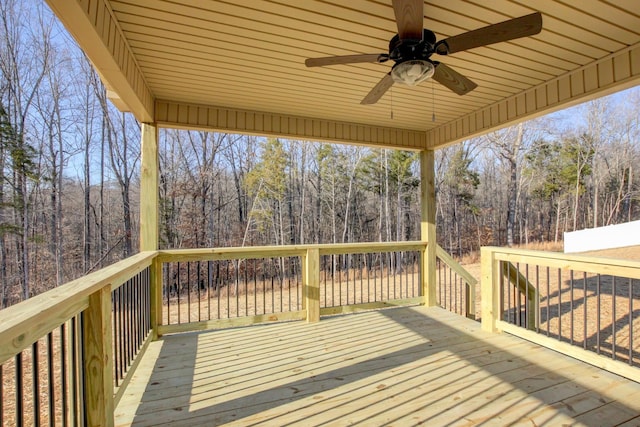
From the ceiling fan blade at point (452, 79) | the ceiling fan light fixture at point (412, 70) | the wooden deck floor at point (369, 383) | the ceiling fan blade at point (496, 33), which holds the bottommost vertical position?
the wooden deck floor at point (369, 383)

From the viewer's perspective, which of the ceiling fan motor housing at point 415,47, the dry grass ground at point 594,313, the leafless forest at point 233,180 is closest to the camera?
the ceiling fan motor housing at point 415,47

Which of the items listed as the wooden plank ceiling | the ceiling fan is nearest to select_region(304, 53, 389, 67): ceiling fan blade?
the ceiling fan

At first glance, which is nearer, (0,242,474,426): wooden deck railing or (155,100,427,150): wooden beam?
(0,242,474,426): wooden deck railing

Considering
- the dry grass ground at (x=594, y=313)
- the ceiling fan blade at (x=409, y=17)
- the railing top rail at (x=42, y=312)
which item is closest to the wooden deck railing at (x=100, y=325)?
the railing top rail at (x=42, y=312)

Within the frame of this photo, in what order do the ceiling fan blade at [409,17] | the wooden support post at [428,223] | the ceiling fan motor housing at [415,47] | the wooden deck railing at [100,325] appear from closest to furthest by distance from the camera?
the wooden deck railing at [100,325] → the ceiling fan blade at [409,17] → the ceiling fan motor housing at [415,47] → the wooden support post at [428,223]

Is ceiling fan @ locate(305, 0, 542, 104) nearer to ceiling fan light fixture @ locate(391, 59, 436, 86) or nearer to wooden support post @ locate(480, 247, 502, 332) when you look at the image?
ceiling fan light fixture @ locate(391, 59, 436, 86)

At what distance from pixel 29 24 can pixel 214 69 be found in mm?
10699

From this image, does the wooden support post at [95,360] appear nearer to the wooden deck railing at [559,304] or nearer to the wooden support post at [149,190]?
the wooden support post at [149,190]

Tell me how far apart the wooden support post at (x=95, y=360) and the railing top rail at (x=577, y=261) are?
3386 mm

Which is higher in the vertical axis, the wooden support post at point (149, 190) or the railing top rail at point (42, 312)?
the wooden support post at point (149, 190)

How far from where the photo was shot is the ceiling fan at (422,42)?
1.64 meters

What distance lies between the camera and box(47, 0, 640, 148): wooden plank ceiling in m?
2.02

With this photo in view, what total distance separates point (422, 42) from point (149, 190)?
2980mm

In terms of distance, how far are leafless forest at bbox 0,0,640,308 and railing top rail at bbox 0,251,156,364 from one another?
9.55m
